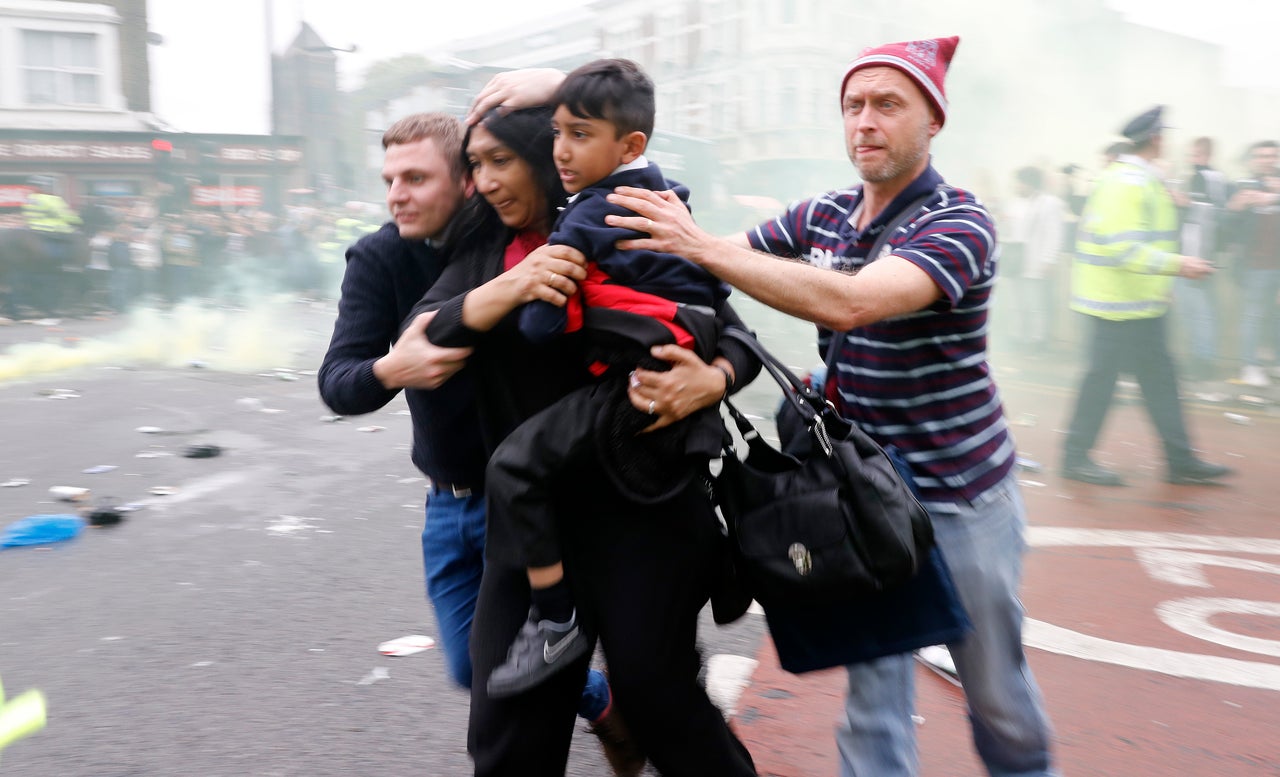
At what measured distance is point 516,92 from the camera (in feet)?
7.34

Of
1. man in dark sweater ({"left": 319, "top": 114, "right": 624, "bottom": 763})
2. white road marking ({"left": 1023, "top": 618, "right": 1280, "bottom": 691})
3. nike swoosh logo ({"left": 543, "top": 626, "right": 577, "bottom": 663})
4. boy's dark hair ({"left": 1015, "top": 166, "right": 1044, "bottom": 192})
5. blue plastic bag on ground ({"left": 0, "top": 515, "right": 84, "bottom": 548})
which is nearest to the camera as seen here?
nike swoosh logo ({"left": 543, "top": 626, "right": 577, "bottom": 663})

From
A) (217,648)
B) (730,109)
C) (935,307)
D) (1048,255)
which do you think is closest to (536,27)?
(730,109)

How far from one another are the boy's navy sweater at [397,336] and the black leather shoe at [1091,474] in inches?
208

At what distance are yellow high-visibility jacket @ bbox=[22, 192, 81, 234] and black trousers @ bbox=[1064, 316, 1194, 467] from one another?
→ 15.5 m


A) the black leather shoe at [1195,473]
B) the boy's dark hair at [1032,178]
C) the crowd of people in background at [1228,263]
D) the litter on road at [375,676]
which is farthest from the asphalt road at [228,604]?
the boy's dark hair at [1032,178]

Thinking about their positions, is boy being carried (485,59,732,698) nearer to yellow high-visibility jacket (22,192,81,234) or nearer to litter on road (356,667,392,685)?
litter on road (356,667,392,685)

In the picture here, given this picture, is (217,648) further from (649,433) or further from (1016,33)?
(1016,33)

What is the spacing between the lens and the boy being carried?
79.7 inches

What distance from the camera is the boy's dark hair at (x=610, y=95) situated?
2062 millimetres

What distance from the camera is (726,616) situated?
232 cm

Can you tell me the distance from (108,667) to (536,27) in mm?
15260

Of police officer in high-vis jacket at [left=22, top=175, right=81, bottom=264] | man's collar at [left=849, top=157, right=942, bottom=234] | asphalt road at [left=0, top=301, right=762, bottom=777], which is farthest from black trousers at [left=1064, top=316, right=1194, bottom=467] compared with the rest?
police officer in high-vis jacket at [left=22, top=175, right=81, bottom=264]

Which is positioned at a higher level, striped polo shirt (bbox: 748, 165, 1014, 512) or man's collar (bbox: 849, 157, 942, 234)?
man's collar (bbox: 849, 157, 942, 234)

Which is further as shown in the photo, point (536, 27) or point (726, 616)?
point (536, 27)
